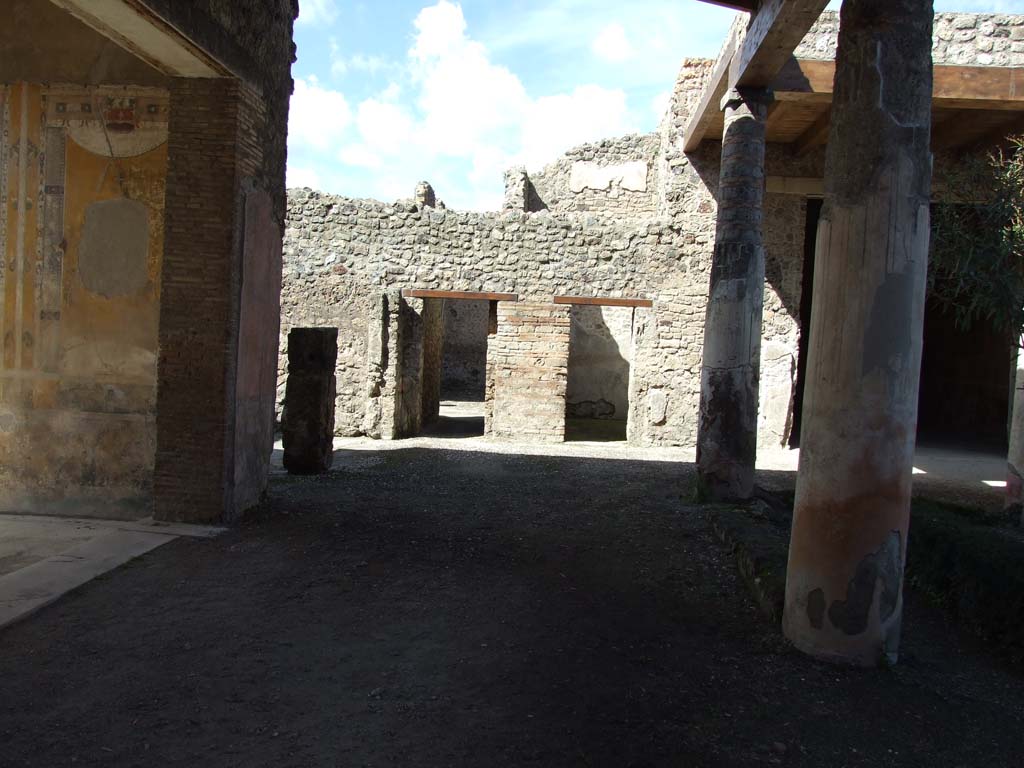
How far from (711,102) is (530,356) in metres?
4.20

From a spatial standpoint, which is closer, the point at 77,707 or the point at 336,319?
the point at 77,707

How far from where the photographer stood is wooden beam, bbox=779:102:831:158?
960cm

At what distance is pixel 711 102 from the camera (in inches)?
351

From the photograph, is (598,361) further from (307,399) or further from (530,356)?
A: (307,399)

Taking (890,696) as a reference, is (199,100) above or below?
above

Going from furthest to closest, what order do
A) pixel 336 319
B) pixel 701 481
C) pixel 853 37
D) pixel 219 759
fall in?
pixel 336 319, pixel 701 481, pixel 853 37, pixel 219 759

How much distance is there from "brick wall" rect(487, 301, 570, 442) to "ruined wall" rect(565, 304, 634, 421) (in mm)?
4681

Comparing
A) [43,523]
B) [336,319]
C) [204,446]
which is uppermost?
[336,319]

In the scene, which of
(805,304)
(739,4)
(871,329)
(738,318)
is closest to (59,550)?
(871,329)

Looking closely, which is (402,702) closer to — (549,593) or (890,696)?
(549,593)

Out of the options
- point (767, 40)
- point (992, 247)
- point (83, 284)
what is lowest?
point (83, 284)

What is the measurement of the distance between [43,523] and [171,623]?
2.54 meters

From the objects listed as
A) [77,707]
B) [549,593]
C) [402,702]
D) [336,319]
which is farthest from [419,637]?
[336,319]

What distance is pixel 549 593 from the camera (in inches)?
161
